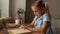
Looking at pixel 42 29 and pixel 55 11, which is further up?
pixel 55 11

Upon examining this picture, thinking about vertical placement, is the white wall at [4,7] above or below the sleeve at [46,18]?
above

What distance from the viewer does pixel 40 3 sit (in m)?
1.79

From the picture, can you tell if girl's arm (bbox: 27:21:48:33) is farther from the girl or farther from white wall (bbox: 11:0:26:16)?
white wall (bbox: 11:0:26:16)

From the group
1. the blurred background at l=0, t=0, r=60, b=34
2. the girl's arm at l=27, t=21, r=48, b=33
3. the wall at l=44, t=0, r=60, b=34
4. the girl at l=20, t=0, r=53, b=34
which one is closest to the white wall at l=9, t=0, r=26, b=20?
the blurred background at l=0, t=0, r=60, b=34

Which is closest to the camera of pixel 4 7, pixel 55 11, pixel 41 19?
pixel 41 19

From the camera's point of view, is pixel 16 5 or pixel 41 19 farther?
pixel 16 5

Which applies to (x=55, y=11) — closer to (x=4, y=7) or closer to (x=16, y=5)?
(x=16, y=5)

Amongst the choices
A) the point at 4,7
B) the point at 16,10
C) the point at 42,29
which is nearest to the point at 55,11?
the point at 16,10

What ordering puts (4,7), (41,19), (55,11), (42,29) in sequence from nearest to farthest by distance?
1. (42,29)
2. (41,19)
3. (4,7)
4. (55,11)

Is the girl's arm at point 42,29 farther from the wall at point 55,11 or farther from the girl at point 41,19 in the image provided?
the wall at point 55,11

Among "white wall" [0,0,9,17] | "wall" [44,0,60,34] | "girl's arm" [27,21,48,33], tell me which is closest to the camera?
"girl's arm" [27,21,48,33]

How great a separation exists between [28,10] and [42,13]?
95 cm

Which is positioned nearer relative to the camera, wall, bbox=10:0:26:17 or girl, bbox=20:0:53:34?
girl, bbox=20:0:53:34

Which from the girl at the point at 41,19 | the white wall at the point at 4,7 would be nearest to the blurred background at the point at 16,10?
the white wall at the point at 4,7
